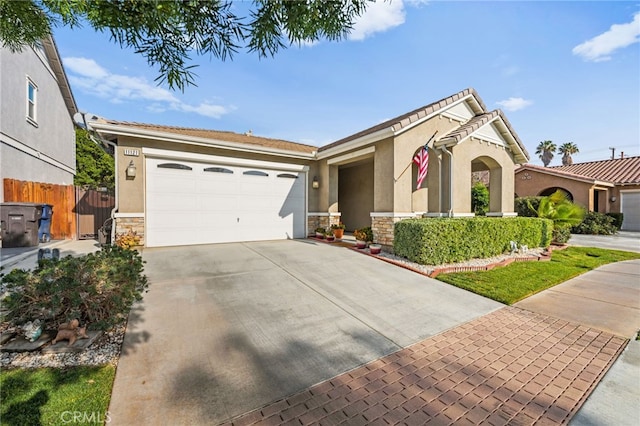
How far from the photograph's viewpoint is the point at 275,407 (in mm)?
2318

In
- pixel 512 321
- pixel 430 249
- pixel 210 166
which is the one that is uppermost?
pixel 210 166

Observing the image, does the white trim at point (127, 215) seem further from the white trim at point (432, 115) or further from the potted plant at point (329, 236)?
the white trim at point (432, 115)

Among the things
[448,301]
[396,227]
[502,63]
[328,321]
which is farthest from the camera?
[502,63]

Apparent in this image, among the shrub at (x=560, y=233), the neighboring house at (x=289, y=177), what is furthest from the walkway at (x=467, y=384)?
the shrub at (x=560, y=233)

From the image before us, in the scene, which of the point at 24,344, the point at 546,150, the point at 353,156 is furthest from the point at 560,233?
the point at 546,150

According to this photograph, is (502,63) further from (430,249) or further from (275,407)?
(275,407)

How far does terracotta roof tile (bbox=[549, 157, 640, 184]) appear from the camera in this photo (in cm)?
1780

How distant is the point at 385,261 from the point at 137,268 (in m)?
5.63

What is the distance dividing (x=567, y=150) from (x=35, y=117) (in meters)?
45.5

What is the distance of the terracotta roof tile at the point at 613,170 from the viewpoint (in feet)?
58.4

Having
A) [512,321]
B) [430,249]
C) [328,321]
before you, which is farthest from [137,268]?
[430,249]

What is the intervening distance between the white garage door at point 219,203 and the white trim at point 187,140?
2.28 feet

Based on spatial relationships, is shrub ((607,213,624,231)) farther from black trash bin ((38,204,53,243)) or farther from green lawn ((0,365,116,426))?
black trash bin ((38,204,53,243))

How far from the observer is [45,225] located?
9.21 meters
